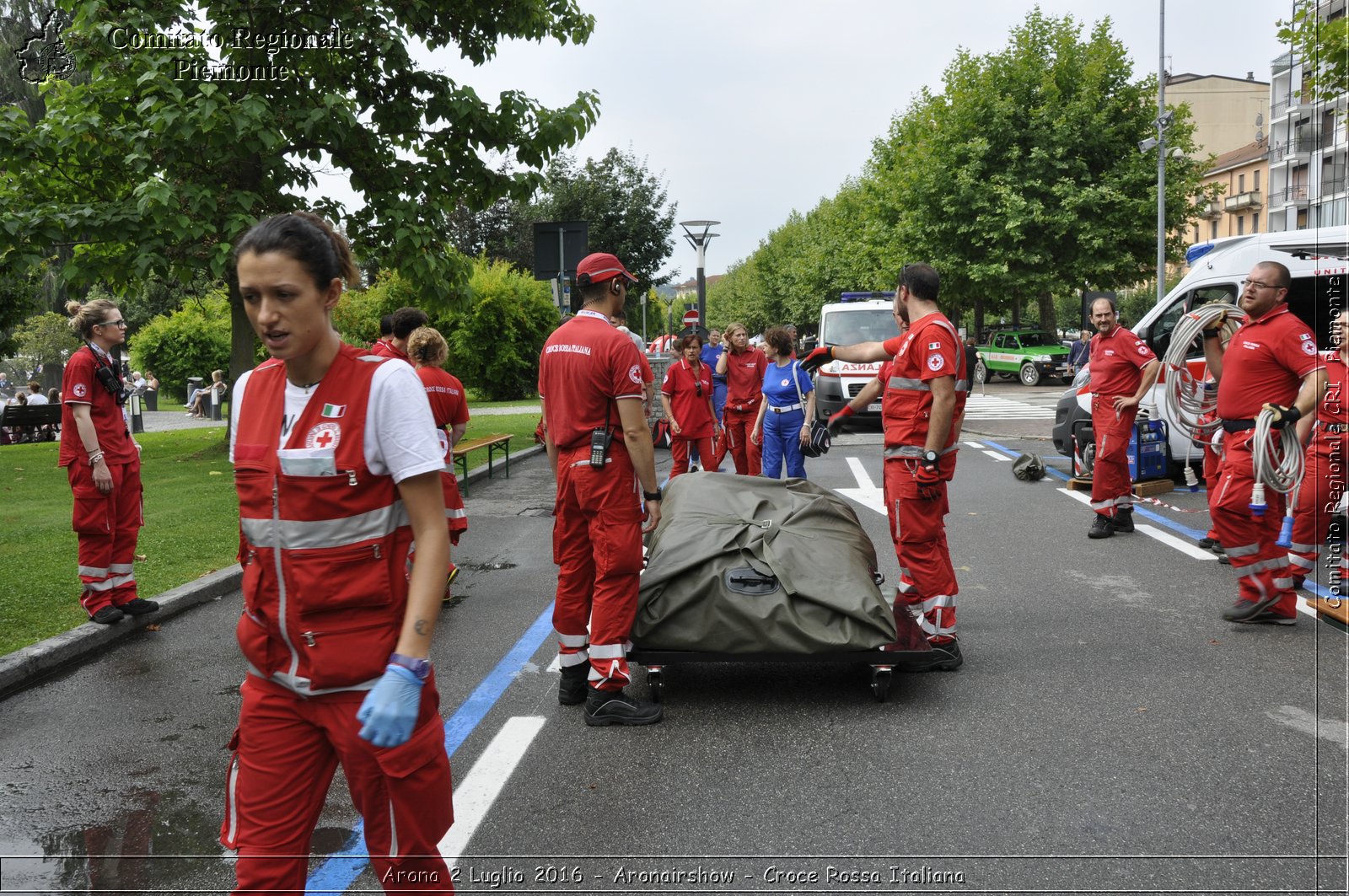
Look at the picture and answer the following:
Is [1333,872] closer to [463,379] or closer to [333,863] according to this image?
[333,863]

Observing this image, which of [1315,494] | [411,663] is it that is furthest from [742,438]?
[411,663]

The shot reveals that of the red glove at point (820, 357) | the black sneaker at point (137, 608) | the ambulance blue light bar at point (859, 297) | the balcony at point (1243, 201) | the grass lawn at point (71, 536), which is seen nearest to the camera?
the red glove at point (820, 357)

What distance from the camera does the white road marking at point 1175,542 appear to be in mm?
8266

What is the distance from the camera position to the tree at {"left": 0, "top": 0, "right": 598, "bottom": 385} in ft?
37.8

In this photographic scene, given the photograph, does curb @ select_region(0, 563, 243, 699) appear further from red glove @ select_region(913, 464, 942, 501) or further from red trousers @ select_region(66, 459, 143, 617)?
red glove @ select_region(913, 464, 942, 501)

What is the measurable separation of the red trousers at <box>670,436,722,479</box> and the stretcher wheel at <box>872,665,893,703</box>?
613cm

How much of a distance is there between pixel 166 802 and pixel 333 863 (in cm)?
98

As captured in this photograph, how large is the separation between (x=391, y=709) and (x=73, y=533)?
943 cm

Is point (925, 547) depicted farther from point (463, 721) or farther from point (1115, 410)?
point (1115, 410)

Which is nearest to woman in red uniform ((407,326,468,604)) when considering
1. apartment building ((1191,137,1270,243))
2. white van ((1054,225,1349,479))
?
white van ((1054,225,1349,479))

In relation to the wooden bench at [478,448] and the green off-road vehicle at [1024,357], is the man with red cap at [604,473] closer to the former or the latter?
the wooden bench at [478,448]

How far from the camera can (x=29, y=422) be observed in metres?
25.1

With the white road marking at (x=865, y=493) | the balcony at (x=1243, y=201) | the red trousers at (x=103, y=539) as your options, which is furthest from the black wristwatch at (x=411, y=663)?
the balcony at (x=1243, y=201)

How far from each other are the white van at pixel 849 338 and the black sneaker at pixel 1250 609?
14.1m
